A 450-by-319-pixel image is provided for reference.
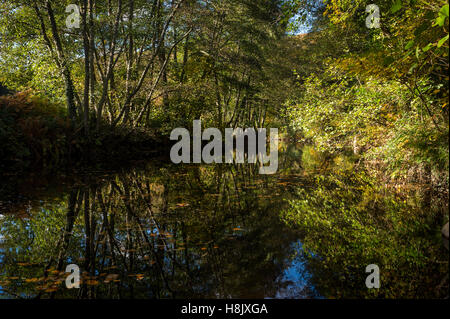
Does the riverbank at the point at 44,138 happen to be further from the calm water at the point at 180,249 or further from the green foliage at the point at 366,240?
the green foliage at the point at 366,240

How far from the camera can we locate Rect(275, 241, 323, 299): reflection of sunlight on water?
256 cm

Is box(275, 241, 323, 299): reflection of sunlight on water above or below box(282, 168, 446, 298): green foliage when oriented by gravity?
below

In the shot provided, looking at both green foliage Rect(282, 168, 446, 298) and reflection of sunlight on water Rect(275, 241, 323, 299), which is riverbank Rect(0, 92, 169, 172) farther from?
reflection of sunlight on water Rect(275, 241, 323, 299)

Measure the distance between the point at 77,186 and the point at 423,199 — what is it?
290 inches

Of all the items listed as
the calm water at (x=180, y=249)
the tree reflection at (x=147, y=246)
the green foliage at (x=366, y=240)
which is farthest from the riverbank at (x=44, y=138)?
the green foliage at (x=366, y=240)

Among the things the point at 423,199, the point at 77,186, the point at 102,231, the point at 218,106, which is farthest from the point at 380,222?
the point at 218,106

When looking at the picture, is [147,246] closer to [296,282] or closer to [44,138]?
[296,282]

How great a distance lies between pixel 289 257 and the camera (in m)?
3.32

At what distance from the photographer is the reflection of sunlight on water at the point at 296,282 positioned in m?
2.56

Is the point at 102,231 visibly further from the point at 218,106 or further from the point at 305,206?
the point at 218,106

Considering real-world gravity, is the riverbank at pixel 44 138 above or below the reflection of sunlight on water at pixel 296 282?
above

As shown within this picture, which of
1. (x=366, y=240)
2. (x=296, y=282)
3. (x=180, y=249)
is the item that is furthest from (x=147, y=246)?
(x=366, y=240)

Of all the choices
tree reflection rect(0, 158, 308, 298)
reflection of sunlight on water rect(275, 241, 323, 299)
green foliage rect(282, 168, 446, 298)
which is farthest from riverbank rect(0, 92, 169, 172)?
reflection of sunlight on water rect(275, 241, 323, 299)

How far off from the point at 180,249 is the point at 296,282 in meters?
1.42
